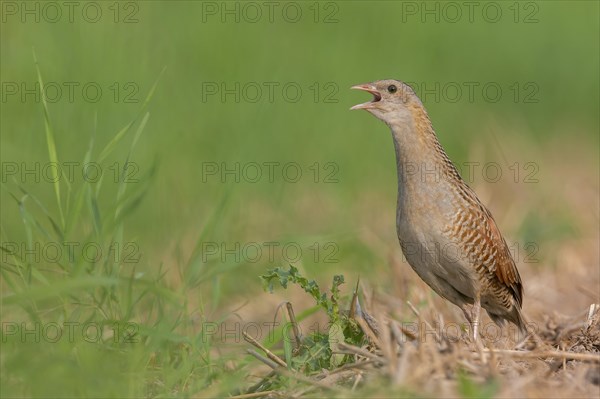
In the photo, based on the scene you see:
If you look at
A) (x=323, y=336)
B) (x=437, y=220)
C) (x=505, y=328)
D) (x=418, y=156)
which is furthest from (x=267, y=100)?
(x=323, y=336)

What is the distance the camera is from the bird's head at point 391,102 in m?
6.27

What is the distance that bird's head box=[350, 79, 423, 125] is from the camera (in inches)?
247

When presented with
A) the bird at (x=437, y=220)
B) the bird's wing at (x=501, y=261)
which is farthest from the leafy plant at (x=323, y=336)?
the bird's wing at (x=501, y=261)

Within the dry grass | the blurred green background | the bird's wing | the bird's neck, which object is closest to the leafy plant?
the dry grass

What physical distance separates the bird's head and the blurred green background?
916mm

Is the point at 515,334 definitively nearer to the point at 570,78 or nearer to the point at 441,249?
the point at 441,249

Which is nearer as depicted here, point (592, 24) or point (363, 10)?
point (363, 10)

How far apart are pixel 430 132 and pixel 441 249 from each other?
2.41ft

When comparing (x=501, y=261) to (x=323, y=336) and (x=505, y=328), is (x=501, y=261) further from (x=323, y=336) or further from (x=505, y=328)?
(x=323, y=336)

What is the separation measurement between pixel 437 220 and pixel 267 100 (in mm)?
3973

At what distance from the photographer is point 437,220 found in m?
5.95

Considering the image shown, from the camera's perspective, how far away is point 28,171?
7.69 m

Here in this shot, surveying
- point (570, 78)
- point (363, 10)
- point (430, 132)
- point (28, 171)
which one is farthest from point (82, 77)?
point (570, 78)

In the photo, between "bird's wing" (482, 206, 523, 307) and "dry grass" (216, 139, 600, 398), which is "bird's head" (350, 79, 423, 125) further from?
"dry grass" (216, 139, 600, 398)
